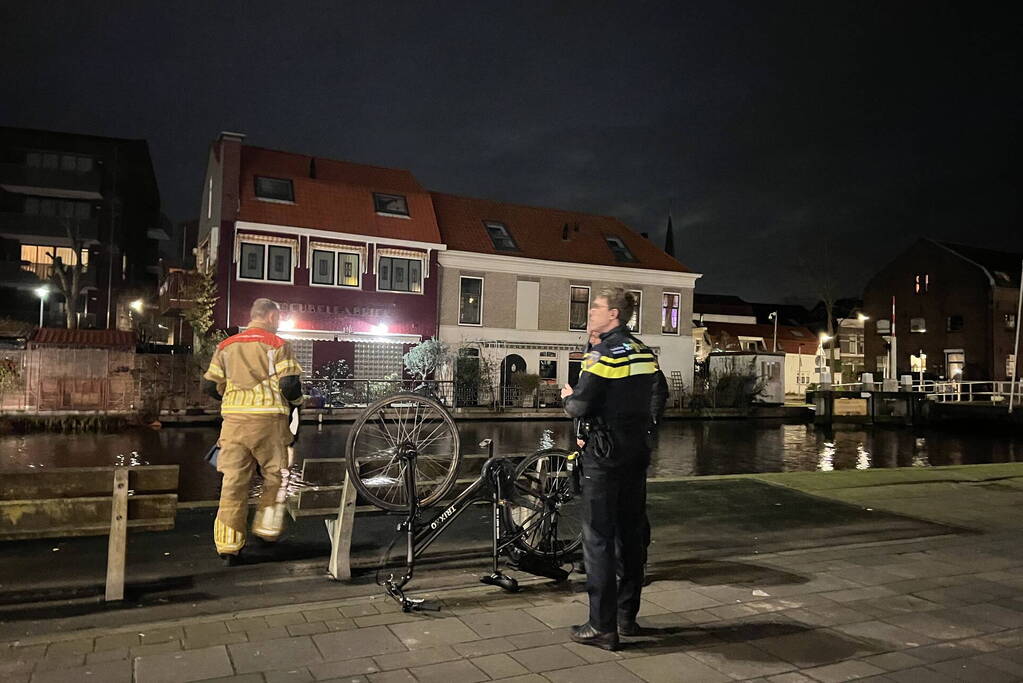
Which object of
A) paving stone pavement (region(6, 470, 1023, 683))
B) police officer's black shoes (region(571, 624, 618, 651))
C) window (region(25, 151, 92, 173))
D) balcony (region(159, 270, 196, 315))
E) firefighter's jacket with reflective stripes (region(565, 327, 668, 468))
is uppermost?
window (region(25, 151, 92, 173))

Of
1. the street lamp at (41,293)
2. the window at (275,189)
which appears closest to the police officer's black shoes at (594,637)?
the window at (275,189)

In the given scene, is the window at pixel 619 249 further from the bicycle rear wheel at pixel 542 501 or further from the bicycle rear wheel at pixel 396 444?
the bicycle rear wheel at pixel 542 501

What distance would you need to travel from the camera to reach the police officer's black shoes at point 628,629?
15.3 ft

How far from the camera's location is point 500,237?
3662 centimetres

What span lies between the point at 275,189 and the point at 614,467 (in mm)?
29898

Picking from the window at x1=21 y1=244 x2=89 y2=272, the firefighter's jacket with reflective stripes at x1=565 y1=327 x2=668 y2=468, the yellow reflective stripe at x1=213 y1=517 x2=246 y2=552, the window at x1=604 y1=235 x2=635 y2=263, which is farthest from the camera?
the window at x1=21 y1=244 x2=89 y2=272

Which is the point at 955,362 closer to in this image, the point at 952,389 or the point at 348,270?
the point at 952,389

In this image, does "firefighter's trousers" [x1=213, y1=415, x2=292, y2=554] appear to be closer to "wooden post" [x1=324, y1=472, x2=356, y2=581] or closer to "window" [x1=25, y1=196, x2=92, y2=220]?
"wooden post" [x1=324, y1=472, x2=356, y2=581]

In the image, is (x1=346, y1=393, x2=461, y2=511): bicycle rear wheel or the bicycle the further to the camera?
(x1=346, y1=393, x2=461, y2=511): bicycle rear wheel

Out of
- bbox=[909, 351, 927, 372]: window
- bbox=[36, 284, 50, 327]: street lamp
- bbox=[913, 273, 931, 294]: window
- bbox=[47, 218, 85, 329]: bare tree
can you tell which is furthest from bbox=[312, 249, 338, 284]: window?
bbox=[913, 273, 931, 294]: window

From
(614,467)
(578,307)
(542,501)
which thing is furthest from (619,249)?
(614,467)

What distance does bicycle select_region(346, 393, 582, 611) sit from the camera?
5.61 metres

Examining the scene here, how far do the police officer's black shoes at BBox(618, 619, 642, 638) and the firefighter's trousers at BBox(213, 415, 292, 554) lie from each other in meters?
3.06

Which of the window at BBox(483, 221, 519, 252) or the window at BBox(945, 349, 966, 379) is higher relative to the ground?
the window at BBox(483, 221, 519, 252)
